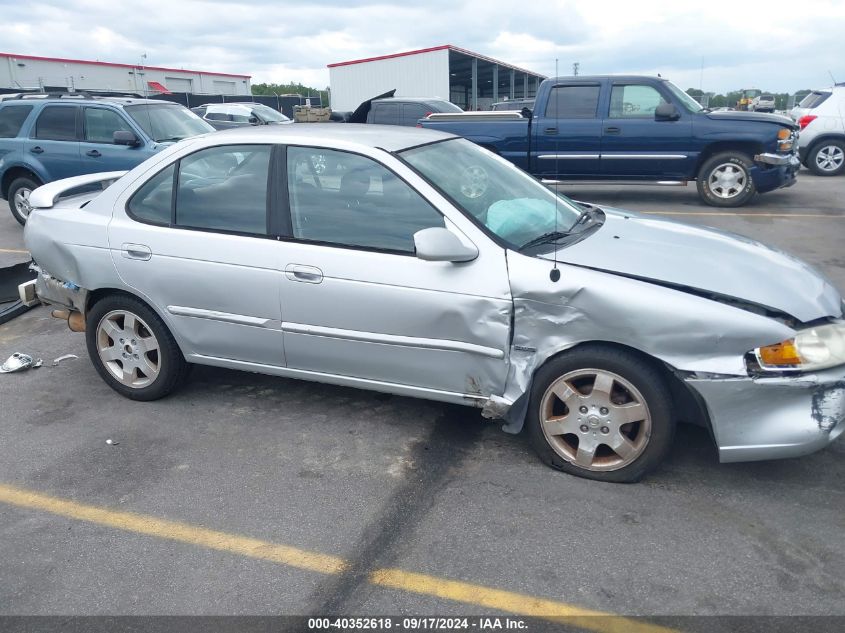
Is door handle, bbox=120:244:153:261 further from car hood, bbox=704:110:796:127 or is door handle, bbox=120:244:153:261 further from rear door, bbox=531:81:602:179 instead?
car hood, bbox=704:110:796:127

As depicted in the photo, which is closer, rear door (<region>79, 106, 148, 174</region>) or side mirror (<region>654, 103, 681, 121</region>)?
rear door (<region>79, 106, 148, 174</region>)

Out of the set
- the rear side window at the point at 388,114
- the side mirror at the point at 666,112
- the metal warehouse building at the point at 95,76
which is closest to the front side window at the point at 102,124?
the rear side window at the point at 388,114

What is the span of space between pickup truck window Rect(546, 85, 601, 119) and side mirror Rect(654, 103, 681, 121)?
36.9 inches

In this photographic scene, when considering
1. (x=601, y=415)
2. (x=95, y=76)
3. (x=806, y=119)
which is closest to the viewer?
(x=601, y=415)

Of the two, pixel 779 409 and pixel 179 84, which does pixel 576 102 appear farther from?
pixel 179 84

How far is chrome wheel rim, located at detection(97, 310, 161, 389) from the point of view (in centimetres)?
429

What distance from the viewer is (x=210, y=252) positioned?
391 cm

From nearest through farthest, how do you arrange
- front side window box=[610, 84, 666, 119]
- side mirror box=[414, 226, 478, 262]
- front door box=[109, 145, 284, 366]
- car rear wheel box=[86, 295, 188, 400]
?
side mirror box=[414, 226, 478, 262] → front door box=[109, 145, 284, 366] → car rear wheel box=[86, 295, 188, 400] → front side window box=[610, 84, 666, 119]

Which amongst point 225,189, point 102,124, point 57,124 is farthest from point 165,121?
point 225,189

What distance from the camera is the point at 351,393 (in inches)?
175

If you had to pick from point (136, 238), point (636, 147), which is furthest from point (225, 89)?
point (136, 238)

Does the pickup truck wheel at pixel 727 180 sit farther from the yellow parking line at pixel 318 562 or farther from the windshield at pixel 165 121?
the yellow parking line at pixel 318 562

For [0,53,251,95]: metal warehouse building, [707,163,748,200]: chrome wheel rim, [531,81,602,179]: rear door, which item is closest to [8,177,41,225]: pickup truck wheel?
[531,81,602,179]: rear door

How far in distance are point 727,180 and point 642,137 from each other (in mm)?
1446
